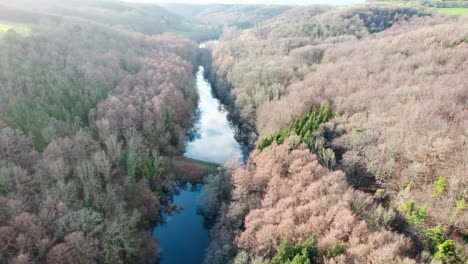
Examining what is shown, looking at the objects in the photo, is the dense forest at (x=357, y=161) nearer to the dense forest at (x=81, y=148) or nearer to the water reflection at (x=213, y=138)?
the water reflection at (x=213, y=138)

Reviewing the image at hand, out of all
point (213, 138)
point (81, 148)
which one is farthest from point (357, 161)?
point (81, 148)

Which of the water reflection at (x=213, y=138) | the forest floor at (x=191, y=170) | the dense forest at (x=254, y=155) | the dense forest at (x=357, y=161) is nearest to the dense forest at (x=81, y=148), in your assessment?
the dense forest at (x=254, y=155)

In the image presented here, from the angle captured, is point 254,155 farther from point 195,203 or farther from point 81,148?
point 81,148

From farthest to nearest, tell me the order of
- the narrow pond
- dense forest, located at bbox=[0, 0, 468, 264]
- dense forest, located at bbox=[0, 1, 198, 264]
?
the narrow pond < dense forest, located at bbox=[0, 1, 198, 264] < dense forest, located at bbox=[0, 0, 468, 264]

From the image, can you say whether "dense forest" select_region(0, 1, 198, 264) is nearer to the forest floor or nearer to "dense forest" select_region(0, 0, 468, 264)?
"dense forest" select_region(0, 0, 468, 264)

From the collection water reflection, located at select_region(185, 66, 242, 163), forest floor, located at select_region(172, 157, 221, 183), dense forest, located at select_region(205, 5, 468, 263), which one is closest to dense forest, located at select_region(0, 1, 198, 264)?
forest floor, located at select_region(172, 157, 221, 183)

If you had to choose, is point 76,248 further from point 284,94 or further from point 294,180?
point 284,94
